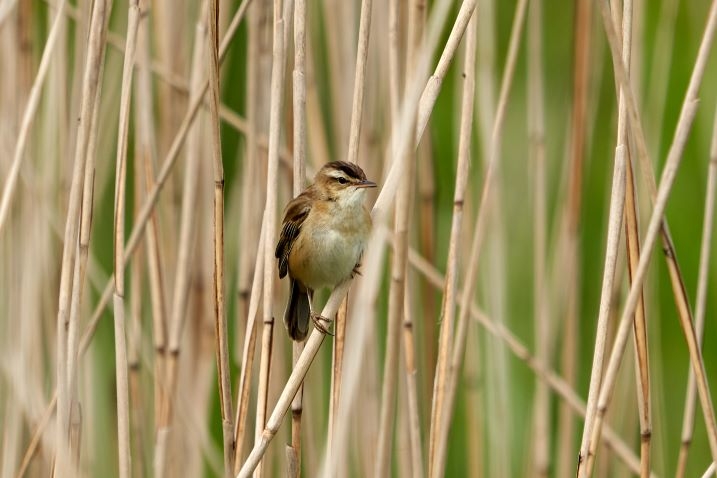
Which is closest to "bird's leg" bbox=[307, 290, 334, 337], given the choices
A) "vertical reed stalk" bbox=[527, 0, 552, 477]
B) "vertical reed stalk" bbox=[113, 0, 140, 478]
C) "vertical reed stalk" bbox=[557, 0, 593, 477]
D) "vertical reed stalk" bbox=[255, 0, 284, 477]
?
"vertical reed stalk" bbox=[255, 0, 284, 477]

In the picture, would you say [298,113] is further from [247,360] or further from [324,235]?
A: [324,235]

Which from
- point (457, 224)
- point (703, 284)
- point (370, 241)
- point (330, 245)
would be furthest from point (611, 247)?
point (330, 245)

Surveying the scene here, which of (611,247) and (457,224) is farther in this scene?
(457,224)

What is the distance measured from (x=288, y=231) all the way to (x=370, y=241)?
1.46 ft

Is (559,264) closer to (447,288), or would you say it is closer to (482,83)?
(482,83)

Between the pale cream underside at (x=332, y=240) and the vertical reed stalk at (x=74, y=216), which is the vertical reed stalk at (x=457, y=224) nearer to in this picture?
the pale cream underside at (x=332, y=240)

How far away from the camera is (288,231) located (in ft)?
8.48

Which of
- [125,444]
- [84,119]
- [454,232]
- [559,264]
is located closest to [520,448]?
[559,264]

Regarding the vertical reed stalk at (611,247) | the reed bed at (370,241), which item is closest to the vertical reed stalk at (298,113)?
the reed bed at (370,241)

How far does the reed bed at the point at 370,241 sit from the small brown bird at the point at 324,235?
114mm

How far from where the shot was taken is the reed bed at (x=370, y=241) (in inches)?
70.3

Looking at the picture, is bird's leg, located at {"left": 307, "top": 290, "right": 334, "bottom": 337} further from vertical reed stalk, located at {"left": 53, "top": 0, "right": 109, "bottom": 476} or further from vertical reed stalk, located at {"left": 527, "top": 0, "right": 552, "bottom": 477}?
vertical reed stalk, located at {"left": 527, "top": 0, "right": 552, "bottom": 477}

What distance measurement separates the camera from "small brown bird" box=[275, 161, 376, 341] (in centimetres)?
236

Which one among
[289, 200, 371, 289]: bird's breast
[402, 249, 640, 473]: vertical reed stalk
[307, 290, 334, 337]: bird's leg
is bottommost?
[402, 249, 640, 473]: vertical reed stalk
